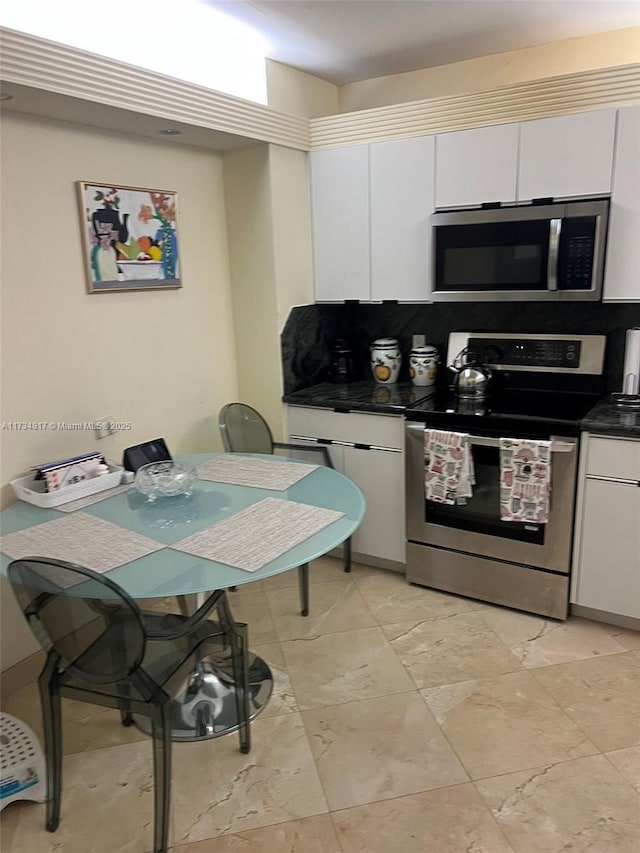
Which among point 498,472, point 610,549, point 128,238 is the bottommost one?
point 610,549

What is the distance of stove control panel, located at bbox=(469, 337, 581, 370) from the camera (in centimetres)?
297

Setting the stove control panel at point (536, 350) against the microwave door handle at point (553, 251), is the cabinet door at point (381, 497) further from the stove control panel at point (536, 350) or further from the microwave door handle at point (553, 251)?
the microwave door handle at point (553, 251)

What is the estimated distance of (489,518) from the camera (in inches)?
109

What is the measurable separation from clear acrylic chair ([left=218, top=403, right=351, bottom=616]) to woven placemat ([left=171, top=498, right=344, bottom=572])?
34.9 inches

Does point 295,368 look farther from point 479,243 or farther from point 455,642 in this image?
point 455,642

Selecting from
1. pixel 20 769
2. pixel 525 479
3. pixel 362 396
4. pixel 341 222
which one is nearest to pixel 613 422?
pixel 525 479

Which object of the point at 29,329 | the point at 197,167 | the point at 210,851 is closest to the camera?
the point at 210,851

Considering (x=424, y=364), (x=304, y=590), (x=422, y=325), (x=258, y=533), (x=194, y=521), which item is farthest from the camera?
(x=422, y=325)

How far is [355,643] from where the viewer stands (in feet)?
8.59

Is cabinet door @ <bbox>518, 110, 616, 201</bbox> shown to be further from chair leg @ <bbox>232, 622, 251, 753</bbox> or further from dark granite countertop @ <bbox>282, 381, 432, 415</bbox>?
chair leg @ <bbox>232, 622, 251, 753</bbox>

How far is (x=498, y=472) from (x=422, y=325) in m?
1.06

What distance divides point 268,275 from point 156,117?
91cm

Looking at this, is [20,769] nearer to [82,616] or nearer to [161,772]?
[161,772]

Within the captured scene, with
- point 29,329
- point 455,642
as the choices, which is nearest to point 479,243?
point 455,642
